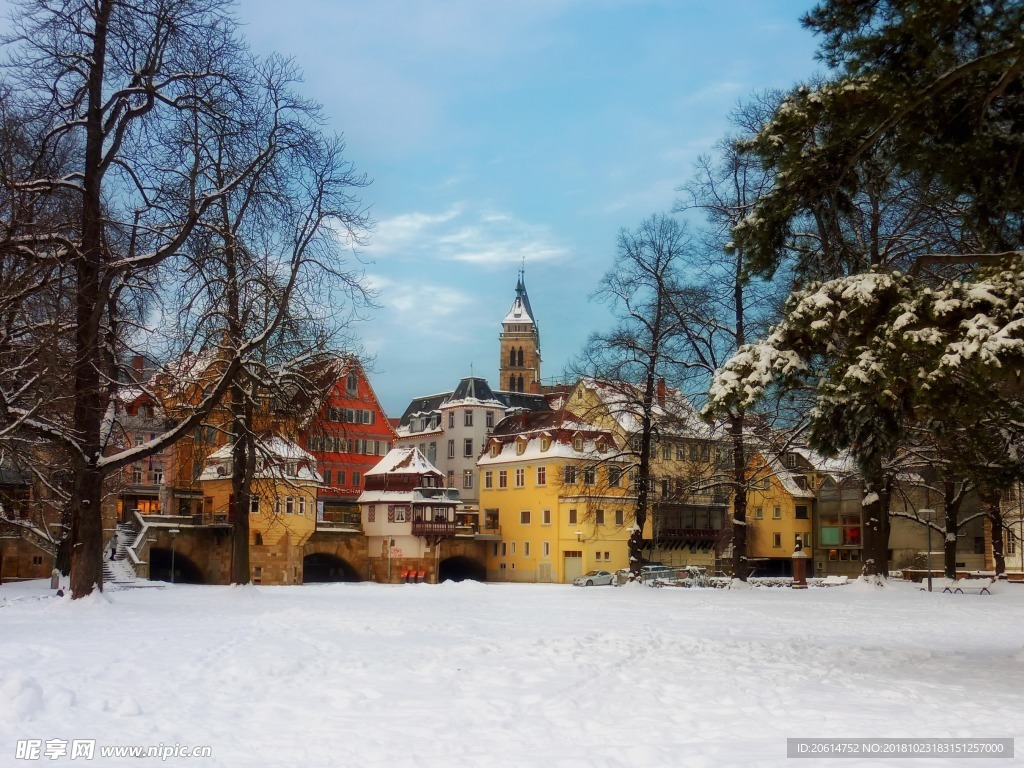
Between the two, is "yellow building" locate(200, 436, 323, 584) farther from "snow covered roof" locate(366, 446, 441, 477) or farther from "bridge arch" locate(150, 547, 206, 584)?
"snow covered roof" locate(366, 446, 441, 477)

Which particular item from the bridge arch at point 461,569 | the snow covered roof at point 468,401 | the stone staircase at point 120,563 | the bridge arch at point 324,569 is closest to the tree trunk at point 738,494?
the stone staircase at point 120,563

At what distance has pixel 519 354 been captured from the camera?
14162 cm

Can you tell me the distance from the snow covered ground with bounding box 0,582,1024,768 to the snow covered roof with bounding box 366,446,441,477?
52.0m

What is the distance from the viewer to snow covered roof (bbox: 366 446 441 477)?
70188 mm

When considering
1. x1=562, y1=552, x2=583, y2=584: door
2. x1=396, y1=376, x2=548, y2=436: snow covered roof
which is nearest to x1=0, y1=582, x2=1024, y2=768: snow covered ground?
x1=562, y1=552, x2=583, y2=584: door

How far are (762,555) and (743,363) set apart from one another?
6617 cm

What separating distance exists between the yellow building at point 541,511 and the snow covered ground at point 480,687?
46384 millimetres

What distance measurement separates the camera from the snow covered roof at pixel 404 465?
70.2 meters

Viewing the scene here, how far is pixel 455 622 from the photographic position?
16828mm

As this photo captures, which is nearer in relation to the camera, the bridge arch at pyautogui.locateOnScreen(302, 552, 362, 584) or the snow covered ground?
the snow covered ground

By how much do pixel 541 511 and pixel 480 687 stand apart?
196ft

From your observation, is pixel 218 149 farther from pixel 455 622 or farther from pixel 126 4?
pixel 455 622

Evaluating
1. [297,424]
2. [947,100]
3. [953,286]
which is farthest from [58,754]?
Answer: [297,424]

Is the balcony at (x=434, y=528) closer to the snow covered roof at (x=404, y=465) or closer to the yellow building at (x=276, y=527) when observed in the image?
the snow covered roof at (x=404, y=465)
